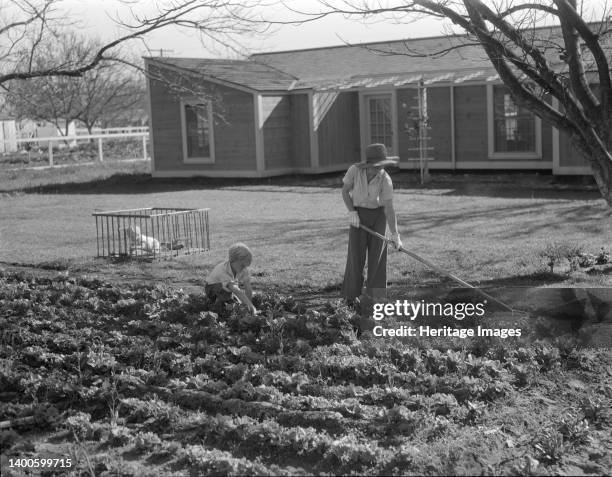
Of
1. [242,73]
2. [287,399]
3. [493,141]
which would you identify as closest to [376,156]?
[287,399]

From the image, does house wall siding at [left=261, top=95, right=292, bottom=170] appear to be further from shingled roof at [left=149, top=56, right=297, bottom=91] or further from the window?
the window

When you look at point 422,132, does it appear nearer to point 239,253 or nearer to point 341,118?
point 341,118

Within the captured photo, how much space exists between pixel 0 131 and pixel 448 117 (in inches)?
1183

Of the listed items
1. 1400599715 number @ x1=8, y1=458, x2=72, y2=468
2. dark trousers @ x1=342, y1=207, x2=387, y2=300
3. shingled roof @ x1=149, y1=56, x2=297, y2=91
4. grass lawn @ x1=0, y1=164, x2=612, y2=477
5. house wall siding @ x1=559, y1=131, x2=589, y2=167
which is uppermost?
shingled roof @ x1=149, y1=56, x2=297, y2=91

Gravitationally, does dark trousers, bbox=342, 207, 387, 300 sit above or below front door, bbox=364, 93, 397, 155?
below

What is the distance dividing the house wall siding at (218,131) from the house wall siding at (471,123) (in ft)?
19.2

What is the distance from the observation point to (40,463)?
5551 millimetres

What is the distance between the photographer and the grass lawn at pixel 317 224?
11.9 meters

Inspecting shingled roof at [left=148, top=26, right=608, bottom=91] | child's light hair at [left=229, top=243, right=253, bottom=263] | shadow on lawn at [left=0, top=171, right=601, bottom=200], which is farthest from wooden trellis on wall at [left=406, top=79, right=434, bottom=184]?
child's light hair at [left=229, top=243, right=253, bottom=263]

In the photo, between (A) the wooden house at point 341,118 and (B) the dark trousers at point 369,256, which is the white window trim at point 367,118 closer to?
(A) the wooden house at point 341,118

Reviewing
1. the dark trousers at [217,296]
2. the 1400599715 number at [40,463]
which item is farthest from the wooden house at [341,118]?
the 1400599715 number at [40,463]

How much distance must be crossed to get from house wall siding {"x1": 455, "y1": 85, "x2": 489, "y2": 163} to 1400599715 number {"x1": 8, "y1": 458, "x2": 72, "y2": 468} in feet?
69.4

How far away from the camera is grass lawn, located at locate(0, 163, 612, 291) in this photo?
11914mm

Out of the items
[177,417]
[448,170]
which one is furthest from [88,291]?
[448,170]
